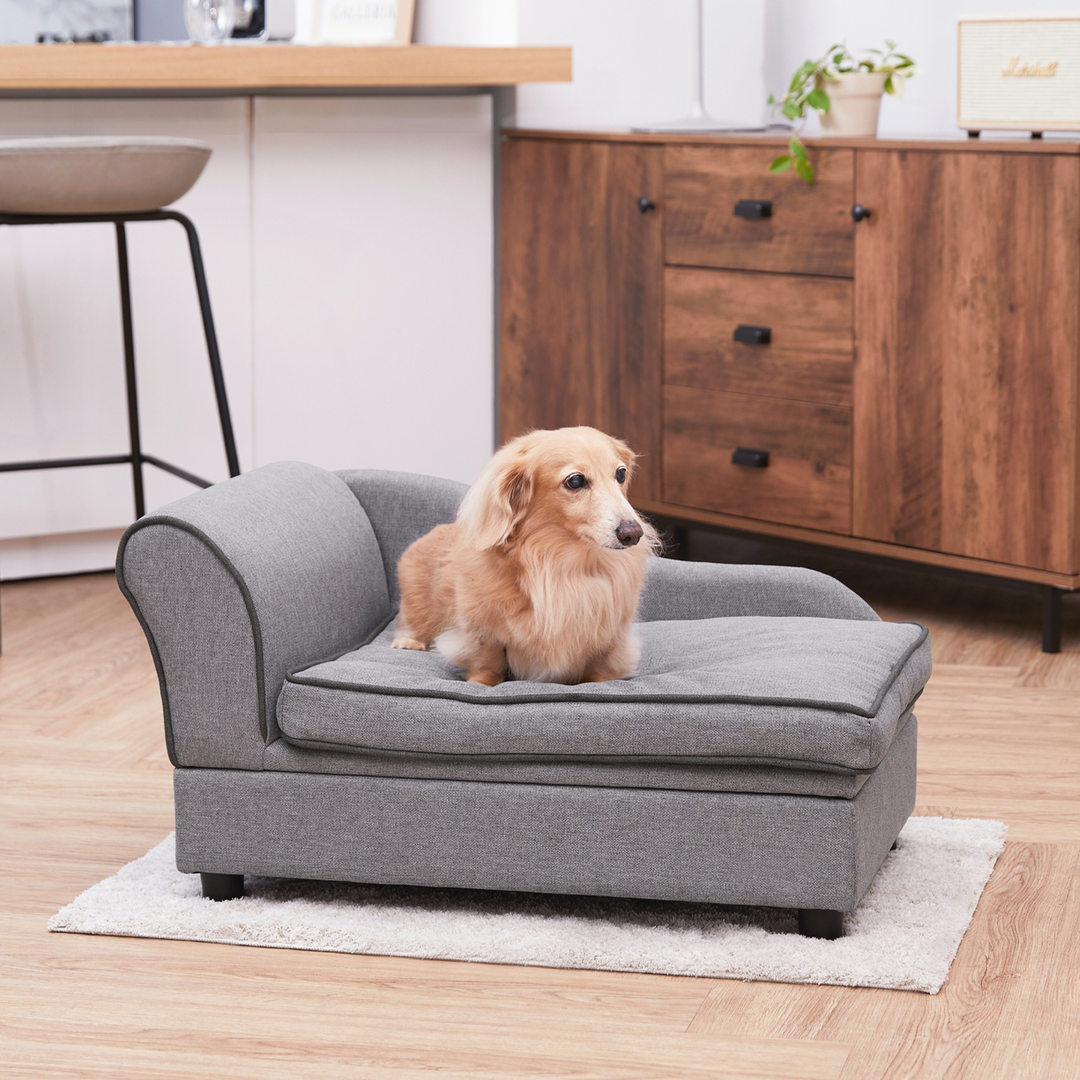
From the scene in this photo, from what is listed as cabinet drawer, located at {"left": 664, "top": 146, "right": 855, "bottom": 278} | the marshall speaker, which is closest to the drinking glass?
cabinet drawer, located at {"left": 664, "top": 146, "right": 855, "bottom": 278}

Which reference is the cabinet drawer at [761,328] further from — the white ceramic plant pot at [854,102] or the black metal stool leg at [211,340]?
the black metal stool leg at [211,340]

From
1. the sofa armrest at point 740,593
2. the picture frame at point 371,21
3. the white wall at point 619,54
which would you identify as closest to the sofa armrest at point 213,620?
the sofa armrest at point 740,593

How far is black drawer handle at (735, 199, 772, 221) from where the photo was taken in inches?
143

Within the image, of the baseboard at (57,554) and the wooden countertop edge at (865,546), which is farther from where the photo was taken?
the baseboard at (57,554)

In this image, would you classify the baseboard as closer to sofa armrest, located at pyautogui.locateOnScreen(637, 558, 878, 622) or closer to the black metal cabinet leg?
sofa armrest, located at pyautogui.locateOnScreen(637, 558, 878, 622)

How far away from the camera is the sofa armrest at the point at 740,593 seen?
246 centimetres

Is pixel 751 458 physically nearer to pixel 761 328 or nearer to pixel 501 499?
pixel 761 328

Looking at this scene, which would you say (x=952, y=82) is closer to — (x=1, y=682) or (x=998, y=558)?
(x=998, y=558)

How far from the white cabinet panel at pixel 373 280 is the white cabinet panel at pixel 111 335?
78 mm

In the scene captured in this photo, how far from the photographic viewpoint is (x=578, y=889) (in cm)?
202

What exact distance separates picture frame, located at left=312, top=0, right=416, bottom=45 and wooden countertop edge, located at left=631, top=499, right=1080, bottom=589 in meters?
1.50

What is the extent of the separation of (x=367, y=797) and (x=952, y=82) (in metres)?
2.74

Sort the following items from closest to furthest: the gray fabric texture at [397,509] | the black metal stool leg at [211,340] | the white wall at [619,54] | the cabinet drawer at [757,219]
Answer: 1. the gray fabric texture at [397,509]
2. the black metal stool leg at [211,340]
3. the cabinet drawer at [757,219]
4. the white wall at [619,54]

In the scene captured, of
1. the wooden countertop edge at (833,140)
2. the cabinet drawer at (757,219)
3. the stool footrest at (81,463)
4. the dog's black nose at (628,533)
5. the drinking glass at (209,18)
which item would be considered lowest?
the stool footrest at (81,463)
